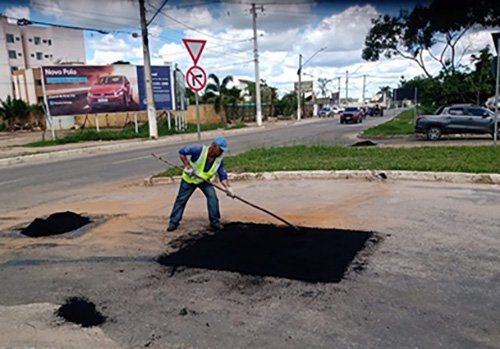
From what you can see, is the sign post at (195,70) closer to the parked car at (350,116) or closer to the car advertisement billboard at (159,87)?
the car advertisement billboard at (159,87)

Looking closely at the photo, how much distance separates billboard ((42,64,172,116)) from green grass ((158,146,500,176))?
15358 millimetres

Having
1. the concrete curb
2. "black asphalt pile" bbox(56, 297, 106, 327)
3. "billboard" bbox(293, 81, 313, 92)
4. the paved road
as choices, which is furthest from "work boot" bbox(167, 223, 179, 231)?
"billboard" bbox(293, 81, 313, 92)

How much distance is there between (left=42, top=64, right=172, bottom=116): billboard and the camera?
23.2 m

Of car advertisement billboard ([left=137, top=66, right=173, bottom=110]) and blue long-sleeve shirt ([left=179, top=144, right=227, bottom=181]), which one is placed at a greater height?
car advertisement billboard ([left=137, top=66, right=173, bottom=110])

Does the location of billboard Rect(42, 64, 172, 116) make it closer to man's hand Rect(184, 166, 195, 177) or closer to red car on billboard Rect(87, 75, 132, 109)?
red car on billboard Rect(87, 75, 132, 109)

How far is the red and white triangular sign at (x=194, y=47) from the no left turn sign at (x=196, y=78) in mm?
196

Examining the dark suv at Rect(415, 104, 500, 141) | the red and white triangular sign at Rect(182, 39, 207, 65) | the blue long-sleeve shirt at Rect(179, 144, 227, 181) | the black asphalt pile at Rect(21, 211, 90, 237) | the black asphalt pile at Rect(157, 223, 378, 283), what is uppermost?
the red and white triangular sign at Rect(182, 39, 207, 65)

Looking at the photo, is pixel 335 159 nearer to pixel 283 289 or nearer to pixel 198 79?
pixel 198 79

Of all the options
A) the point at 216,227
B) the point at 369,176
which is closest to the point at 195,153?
the point at 216,227

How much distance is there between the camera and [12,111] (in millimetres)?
36656

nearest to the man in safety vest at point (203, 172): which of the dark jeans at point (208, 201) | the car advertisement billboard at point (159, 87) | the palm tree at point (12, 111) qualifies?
the dark jeans at point (208, 201)

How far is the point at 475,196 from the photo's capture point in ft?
22.6

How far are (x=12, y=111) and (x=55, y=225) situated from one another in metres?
35.9

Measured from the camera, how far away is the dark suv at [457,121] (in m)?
15.9
